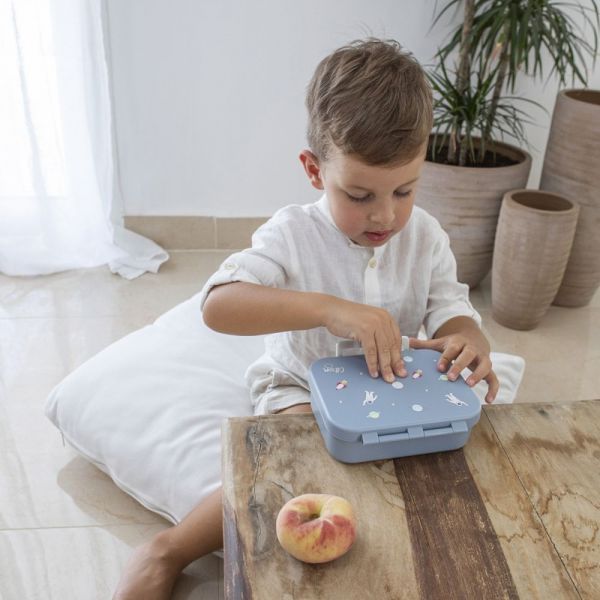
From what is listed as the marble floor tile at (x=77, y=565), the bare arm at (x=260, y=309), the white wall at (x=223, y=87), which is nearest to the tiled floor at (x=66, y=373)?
the marble floor tile at (x=77, y=565)

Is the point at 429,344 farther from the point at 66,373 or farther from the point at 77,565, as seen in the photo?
the point at 66,373

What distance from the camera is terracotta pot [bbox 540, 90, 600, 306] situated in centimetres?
199

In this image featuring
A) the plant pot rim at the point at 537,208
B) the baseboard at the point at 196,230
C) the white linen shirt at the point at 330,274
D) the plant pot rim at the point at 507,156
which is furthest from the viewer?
the baseboard at the point at 196,230

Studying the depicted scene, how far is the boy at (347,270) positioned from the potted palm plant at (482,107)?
937 mm

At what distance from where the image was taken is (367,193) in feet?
3.16

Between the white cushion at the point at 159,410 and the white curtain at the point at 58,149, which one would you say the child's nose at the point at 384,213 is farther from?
the white curtain at the point at 58,149

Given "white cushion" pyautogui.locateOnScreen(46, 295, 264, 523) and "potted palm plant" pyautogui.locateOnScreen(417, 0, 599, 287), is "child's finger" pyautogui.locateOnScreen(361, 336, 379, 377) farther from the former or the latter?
"potted palm plant" pyautogui.locateOnScreen(417, 0, 599, 287)

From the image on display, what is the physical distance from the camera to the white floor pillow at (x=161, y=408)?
1307 millimetres

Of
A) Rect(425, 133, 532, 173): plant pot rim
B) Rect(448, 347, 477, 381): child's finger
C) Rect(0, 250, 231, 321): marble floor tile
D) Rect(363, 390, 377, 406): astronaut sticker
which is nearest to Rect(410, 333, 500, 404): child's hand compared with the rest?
Rect(448, 347, 477, 381): child's finger

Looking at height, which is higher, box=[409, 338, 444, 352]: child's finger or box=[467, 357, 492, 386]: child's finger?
box=[409, 338, 444, 352]: child's finger

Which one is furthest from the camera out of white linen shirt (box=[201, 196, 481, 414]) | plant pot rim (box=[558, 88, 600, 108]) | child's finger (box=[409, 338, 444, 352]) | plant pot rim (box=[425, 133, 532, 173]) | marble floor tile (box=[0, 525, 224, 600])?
plant pot rim (box=[558, 88, 600, 108])

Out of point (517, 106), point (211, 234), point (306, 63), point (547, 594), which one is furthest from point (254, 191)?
point (547, 594)

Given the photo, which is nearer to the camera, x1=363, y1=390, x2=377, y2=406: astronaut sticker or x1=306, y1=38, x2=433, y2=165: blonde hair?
x1=363, y1=390, x2=377, y2=406: astronaut sticker

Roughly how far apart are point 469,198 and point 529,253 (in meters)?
0.25
